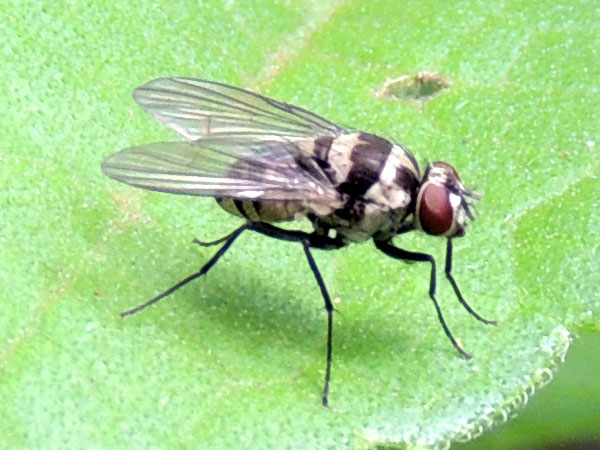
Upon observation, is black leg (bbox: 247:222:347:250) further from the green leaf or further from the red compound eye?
the red compound eye

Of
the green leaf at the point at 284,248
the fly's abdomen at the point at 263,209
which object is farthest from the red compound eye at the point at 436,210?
the fly's abdomen at the point at 263,209

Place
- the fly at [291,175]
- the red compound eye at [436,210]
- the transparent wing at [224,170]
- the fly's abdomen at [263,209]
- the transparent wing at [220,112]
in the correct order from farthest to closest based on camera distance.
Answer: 1. the transparent wing at [220,112]
2. the fly's abdomen at [263,209]
3. the red compound eye at [436,210]
4. the fly at [291,175]
5. the transparent wing at [224,170]

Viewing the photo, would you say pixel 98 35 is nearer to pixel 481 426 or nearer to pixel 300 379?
pixel 300 379

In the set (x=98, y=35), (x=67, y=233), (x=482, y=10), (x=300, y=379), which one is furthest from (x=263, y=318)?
(x=482, y=10)

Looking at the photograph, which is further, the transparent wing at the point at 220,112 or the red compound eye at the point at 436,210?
the transparent wing at the point at 220,112

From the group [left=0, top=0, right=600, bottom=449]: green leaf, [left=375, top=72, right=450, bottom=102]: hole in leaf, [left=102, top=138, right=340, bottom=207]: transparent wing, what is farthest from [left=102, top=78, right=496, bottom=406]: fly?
[left=375, top=72, right=450, bottom=102]: hole in leaf

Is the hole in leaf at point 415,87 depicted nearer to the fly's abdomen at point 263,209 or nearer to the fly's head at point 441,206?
the fly's head at point 441,206

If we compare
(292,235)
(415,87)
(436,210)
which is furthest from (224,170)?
(415,87)
